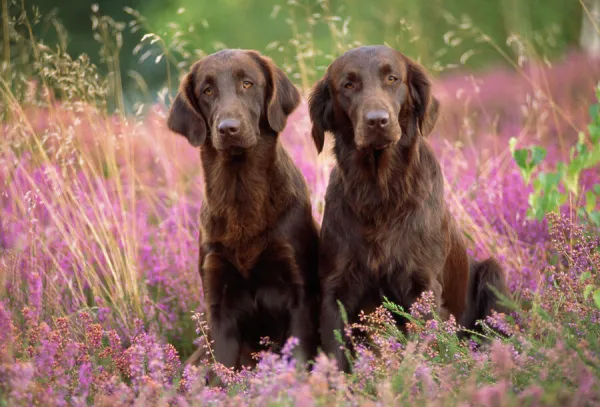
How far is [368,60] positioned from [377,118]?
351mm

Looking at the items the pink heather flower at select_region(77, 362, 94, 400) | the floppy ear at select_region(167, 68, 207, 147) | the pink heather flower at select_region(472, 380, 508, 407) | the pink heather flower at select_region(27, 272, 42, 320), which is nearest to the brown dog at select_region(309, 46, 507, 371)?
the floppy ear at select_region(167, 68, 207, 147)

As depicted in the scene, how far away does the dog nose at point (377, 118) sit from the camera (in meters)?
2.84

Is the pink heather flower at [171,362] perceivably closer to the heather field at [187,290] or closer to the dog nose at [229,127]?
the heather field at [187,290]

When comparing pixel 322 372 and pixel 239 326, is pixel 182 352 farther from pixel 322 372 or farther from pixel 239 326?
pixel 322 372

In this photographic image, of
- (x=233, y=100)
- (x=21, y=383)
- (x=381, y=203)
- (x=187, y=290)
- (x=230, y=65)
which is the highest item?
(x=230, y=65)

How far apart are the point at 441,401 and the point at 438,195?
1514mm

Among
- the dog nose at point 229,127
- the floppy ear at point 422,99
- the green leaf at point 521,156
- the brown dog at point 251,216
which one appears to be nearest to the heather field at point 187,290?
the green leaf at point 521,156

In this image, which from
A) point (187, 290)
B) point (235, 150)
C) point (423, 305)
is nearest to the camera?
point (423, 305)

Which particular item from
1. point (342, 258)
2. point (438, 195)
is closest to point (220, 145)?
point (342, 258)

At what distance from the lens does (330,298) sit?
3143 mm

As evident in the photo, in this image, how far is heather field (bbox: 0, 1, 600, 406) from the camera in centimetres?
197

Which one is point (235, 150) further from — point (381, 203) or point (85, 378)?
Result: point (85, 378)

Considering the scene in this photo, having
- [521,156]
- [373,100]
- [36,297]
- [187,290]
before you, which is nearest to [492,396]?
[521,156]

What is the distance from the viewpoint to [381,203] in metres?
3.15
